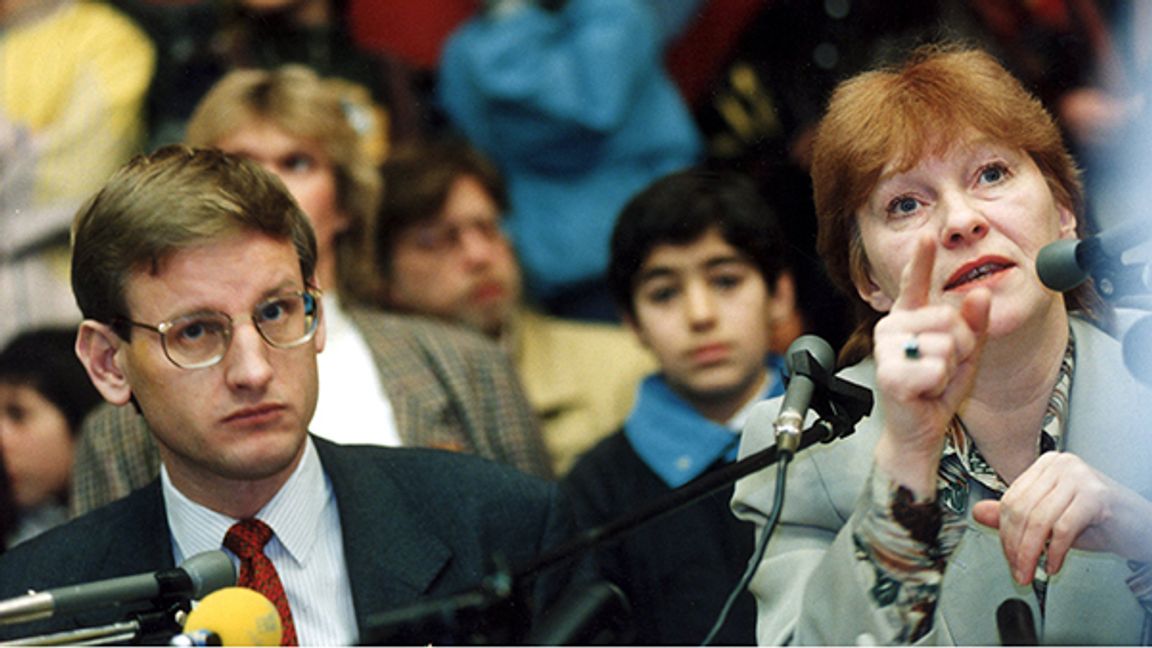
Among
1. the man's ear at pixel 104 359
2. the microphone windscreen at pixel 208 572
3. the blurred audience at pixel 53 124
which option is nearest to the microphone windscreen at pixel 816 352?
the microphone windscreen at pixel 208 572

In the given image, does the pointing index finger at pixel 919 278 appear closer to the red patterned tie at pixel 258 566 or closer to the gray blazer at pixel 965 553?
the gray blazer at pixel 965 553

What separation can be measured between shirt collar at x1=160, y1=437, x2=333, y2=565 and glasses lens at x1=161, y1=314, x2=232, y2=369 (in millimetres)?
202

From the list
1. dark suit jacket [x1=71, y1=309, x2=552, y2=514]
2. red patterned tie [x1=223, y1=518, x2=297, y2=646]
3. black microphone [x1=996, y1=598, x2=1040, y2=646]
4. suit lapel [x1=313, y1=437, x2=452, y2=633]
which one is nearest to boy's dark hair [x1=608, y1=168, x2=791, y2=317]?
dark suit jacket [x1=71, y1=309, x2=552, y2=514]

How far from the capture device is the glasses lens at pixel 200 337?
226cm

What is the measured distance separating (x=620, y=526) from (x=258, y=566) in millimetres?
675

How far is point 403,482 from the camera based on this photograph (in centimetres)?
246

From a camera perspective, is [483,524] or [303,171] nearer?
[483,524]

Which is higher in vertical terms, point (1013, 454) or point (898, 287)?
point (898, 287)

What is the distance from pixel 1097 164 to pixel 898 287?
0.35 metres

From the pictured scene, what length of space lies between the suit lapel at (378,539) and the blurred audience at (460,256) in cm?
104

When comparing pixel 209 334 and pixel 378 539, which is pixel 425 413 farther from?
pixel 209 334

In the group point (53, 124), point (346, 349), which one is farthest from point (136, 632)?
point (53, 124)

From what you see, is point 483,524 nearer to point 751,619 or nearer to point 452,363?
point 751,619

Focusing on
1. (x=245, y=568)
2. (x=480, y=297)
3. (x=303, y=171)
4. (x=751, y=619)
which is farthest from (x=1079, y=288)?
(x=480, y=297)
